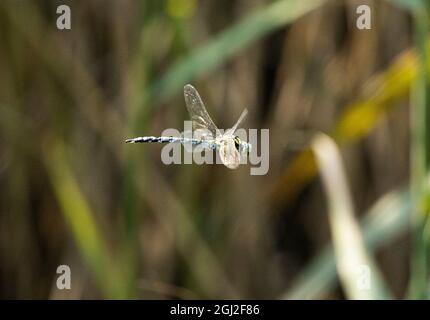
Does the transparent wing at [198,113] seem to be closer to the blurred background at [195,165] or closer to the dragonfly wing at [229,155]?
the dragonfly wing at [229,155]

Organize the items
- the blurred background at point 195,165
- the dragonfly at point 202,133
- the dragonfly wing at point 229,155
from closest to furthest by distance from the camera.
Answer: the dragonfly wing at point 229,155 < the dragonfly at point 202,133 < the blurred background at point 195,165

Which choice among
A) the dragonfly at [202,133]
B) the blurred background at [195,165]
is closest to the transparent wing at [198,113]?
the dragonfly at [202,133]

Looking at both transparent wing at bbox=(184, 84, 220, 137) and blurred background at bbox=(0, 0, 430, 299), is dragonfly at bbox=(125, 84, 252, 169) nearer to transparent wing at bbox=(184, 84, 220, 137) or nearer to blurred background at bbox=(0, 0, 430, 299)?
transparent wing at bbox=(184, 84, 220, 137)

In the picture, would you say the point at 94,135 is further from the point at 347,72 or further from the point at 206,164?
the point at 347,72

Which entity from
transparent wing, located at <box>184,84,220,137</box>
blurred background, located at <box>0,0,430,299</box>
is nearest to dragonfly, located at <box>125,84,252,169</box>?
transparent wing, located at <box>184,84,220,137</box>

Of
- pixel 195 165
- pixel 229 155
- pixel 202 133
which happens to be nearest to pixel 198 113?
pixel 202 133

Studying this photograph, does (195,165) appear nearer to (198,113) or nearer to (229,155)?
(198,113)

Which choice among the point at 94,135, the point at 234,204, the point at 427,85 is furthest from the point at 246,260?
the point at 427,85
